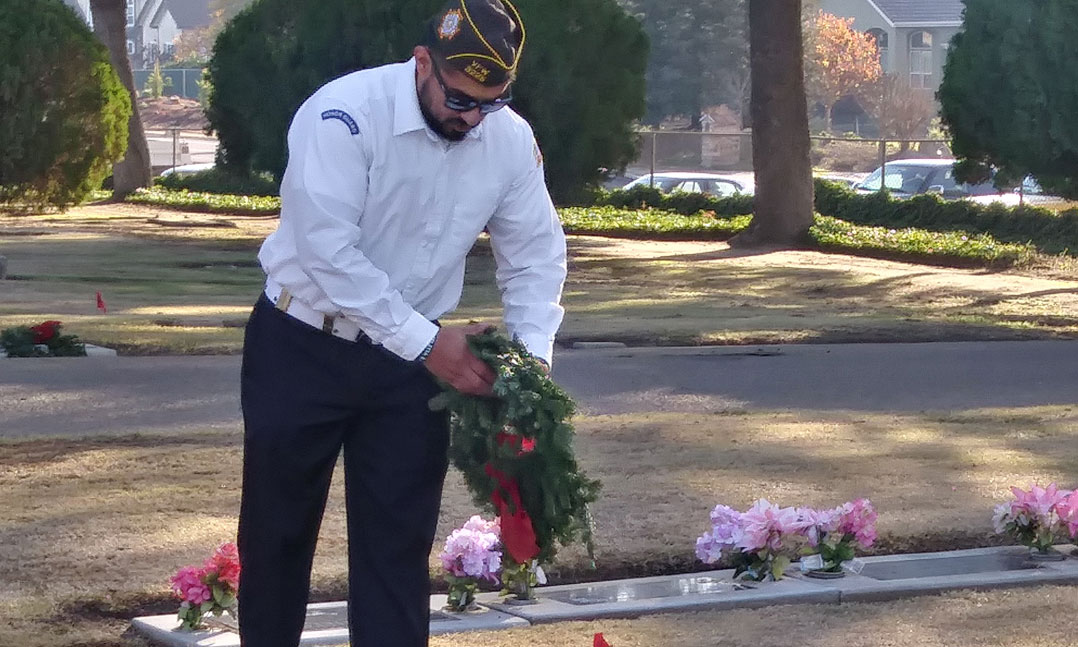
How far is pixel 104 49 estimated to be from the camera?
19406 millimetres

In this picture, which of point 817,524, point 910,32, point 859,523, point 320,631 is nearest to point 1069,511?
point 859,523

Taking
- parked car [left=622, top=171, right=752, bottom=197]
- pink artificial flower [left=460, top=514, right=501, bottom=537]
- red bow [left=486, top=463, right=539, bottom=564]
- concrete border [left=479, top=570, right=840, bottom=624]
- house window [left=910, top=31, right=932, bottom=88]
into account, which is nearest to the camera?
red bow [left=486, top=463, right=539, bottom=564]

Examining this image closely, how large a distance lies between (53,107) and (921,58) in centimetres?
6265

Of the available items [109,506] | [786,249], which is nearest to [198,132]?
[786,249]

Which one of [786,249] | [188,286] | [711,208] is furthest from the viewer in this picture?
[711,208]

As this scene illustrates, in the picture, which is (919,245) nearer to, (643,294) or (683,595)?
(643,294)

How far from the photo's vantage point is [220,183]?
3938cm

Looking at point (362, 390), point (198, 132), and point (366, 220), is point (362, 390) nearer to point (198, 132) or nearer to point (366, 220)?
point (366, 220)

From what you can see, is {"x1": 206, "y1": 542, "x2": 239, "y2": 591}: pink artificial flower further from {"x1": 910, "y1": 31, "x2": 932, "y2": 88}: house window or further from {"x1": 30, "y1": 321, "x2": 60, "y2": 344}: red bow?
{"x1": 910, "y1": 31, "x2": 932, "y2": 88}: house window

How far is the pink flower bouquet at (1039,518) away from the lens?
6.24 meters

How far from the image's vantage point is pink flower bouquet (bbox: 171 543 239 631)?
517cm

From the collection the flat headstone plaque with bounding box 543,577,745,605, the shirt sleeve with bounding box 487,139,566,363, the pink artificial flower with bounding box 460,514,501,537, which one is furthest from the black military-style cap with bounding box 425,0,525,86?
the flat headstone plaque with bounding box 543,577,745,605

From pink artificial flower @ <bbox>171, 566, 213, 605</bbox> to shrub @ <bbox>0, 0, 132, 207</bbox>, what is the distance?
13.5m

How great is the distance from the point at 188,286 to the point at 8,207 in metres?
2.36
